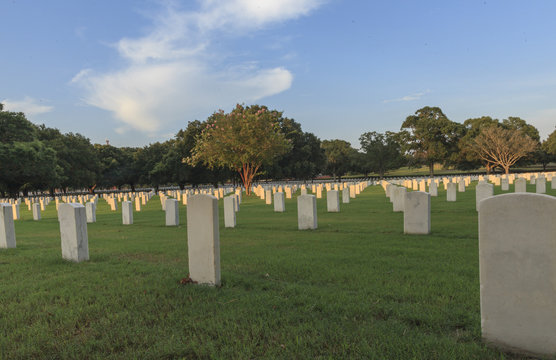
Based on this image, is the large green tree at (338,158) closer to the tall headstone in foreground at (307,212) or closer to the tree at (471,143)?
the tree at (471,143)

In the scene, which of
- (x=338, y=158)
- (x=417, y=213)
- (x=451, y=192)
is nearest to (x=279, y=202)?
(x=417, y=213)

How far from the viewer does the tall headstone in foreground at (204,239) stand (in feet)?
15.0

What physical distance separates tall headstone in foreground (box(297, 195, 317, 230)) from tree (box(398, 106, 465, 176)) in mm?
52973

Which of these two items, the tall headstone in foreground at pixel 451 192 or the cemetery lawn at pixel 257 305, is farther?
the tall headstone in foreground at pixel 451 192

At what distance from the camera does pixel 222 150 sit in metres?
26.2

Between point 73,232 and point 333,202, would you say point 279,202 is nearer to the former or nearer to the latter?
point 333,202

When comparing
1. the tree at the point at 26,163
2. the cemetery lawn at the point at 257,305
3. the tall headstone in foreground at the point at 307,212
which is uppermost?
the tree at the point at 26,163

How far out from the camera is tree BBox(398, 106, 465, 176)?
56.6m

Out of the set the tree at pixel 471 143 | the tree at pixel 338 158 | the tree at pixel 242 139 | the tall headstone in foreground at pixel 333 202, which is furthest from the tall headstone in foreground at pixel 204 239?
the tree at pixel 338 158

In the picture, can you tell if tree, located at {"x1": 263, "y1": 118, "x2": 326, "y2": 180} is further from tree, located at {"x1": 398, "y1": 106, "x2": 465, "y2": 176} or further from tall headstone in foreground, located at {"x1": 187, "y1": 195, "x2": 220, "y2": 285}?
tall headstone in foreground, located at {"x1": 187, "y1": 195, "x2": 220, "y2": 285}

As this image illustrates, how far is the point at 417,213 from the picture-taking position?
27.2ft

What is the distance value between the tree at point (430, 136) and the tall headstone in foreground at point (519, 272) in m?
58.8

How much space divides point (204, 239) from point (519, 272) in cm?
353

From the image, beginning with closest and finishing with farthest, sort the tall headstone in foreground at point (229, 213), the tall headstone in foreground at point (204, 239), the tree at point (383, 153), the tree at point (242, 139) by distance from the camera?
the tall headstone in foreground at point (204, 239), the tall headstone in foreground at point (229, 213), the tree at point (242, 139), the tree at point (383, 153)
